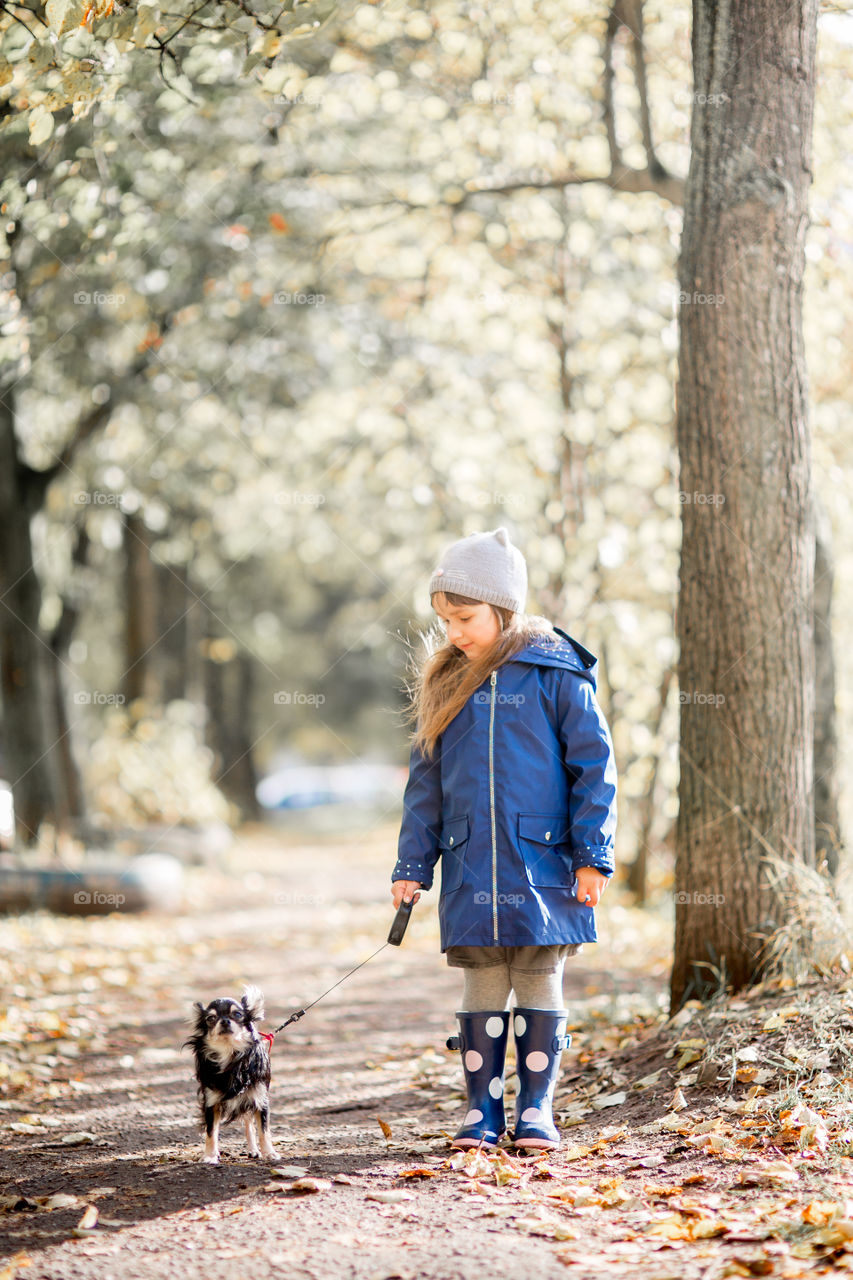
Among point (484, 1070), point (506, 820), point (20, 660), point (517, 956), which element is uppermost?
point (20, 660)

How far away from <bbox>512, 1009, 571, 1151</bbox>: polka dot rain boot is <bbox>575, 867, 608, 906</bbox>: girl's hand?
1.35 feet

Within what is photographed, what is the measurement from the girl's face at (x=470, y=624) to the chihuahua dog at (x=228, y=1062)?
1276 mm

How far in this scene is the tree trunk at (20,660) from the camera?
11.1 m

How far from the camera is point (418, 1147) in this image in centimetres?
383

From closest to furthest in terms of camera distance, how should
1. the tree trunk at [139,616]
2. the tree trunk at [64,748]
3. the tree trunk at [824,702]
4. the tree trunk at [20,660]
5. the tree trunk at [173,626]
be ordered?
the tree trunk at [824,702] → the tree trunk at [20,660] → the tree trunk at [64,748] → the tree trunk at [139,616] → the tree trunk at [173,626]

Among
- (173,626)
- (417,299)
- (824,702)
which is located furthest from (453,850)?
(173,626)

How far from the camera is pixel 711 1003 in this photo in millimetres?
4742

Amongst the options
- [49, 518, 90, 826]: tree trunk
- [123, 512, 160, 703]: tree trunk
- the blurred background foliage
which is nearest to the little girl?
the blurred background foliage

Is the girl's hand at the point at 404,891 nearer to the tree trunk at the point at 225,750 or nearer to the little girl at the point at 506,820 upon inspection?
the little girl at the point at 506,820

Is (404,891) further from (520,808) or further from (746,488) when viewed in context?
(746,488)

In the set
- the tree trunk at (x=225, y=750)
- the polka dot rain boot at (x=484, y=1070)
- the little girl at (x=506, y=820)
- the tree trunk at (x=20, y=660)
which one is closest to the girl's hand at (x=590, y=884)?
the little girl at (x=506, y=820)

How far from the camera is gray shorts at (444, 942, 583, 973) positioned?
3.75 metres

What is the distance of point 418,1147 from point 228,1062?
0.75 m

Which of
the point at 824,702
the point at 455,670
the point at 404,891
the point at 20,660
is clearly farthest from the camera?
the point at 20,660
